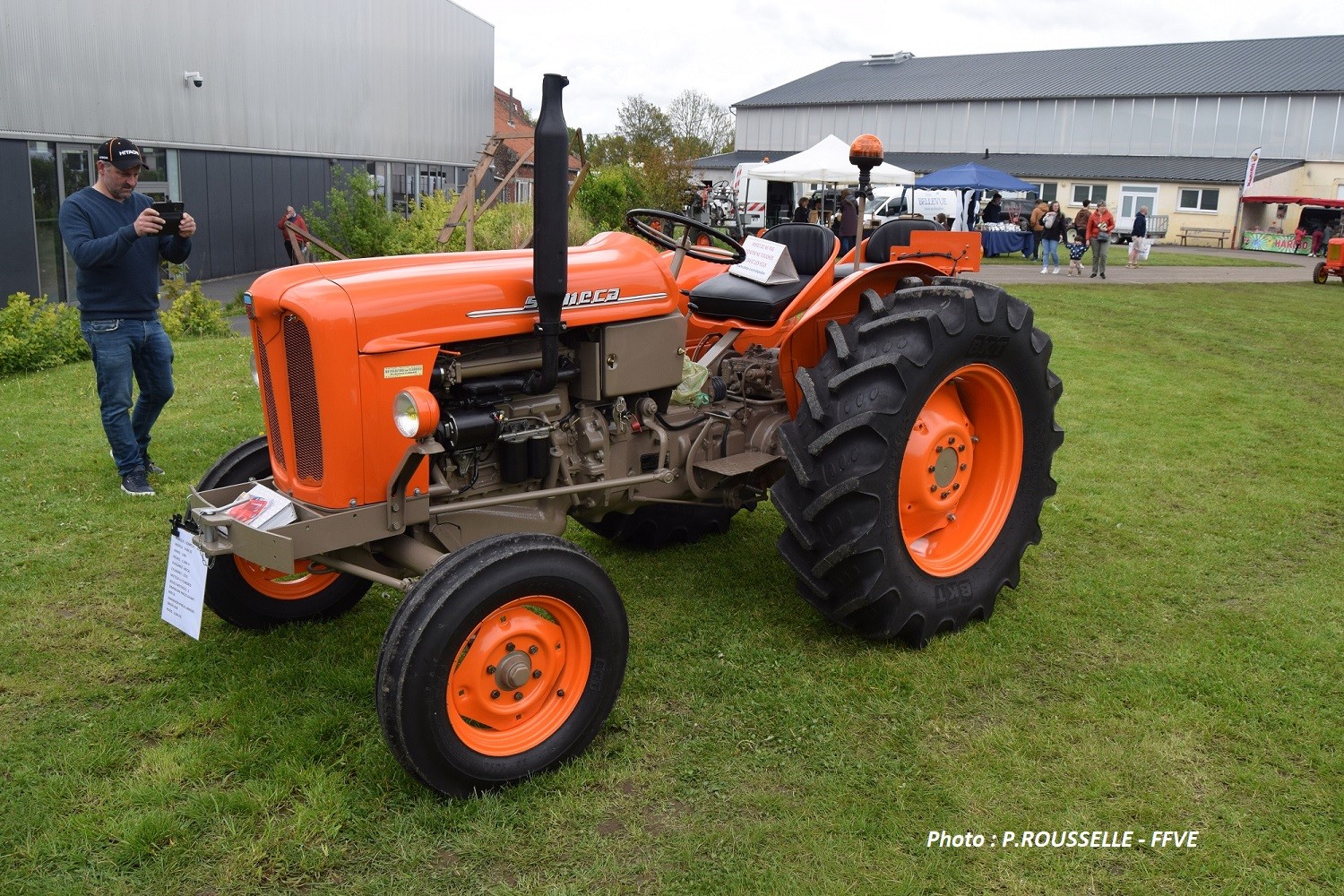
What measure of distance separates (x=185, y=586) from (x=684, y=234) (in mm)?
2248

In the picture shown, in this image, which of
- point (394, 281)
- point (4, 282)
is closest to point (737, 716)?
point (394, 281)

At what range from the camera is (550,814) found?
2832mm

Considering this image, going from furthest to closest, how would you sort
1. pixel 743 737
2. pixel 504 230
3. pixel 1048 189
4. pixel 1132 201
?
1. pixel 1048 189
2. pixel 1132 201
3. pixel 504 230
4. pixel 743 737

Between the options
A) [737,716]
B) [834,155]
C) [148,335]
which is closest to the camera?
[737,716]

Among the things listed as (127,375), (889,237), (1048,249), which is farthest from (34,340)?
(1048,249)

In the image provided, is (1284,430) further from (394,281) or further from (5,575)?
(5,575)

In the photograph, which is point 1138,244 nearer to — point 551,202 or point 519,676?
point 551,202

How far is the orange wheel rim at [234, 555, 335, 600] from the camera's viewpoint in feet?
12.2

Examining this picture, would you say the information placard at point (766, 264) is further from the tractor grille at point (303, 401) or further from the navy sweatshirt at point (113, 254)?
the navy sweatshirt at point (113, 254)

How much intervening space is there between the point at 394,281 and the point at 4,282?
1165 cm

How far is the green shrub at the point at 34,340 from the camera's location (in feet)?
26.6

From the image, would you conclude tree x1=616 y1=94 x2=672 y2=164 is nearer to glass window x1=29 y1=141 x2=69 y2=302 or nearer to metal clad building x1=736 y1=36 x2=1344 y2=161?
metal clad building x1=736 y1=36 x2=1344 y2=161

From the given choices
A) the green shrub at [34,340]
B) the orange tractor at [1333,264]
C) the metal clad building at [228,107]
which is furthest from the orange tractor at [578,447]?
the orange tractor at [1333,264]

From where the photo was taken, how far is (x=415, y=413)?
2.94 metres
